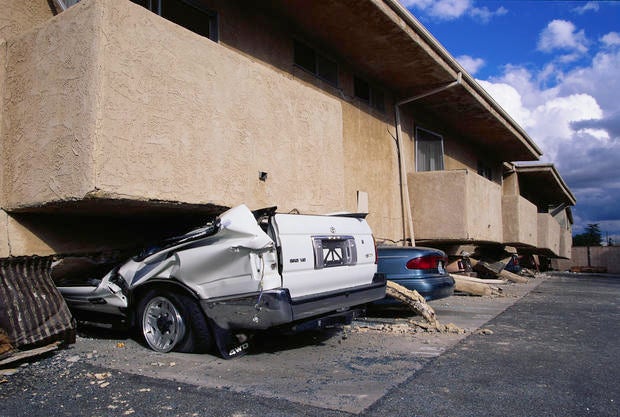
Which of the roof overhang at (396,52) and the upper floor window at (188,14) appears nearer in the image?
the upper floor window at (188,14)

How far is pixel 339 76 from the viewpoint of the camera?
11.0 m

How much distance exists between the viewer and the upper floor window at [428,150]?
46.8 ft

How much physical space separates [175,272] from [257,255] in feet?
2.95

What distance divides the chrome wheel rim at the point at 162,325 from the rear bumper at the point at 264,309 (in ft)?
1.44

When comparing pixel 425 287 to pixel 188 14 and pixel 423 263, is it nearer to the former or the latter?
pixel 423 263

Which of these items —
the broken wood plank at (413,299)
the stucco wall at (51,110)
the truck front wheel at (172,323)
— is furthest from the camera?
the broken wood plank at (413,299)

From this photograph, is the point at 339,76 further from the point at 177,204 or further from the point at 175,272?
the point at 175,272

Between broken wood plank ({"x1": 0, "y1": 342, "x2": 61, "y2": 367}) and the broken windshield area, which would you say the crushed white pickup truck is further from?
broken wood plank ({"x1": 0, "y1": 342, "x2": 61, "y2": 367})

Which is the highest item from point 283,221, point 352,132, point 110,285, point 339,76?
point 339,76

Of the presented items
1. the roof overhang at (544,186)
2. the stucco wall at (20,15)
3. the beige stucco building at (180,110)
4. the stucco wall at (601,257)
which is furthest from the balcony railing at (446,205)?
the stucco wall at (601,257)

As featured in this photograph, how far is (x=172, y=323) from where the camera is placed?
16.2 feet

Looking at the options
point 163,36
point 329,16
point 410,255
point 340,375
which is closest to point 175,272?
point 340,375

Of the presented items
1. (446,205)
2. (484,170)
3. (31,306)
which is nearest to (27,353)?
(31,306)

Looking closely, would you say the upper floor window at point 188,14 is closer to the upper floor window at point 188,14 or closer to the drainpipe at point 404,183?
the upper floor window at point 188,14
